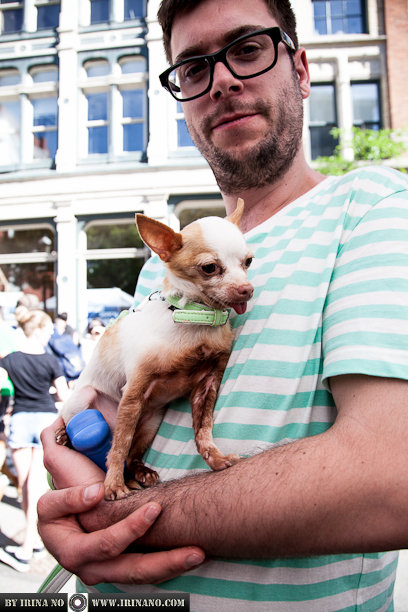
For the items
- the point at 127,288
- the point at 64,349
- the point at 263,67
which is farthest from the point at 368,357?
the point at 127,288

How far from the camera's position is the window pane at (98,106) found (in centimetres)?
1130

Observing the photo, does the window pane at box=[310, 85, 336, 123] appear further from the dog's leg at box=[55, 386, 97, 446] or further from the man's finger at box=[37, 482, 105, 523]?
the man's finger at box=[37, 482, 105, 523]

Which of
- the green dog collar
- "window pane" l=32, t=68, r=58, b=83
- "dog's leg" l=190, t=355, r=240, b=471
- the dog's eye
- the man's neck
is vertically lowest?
"dog's leg" l=190, t=355, r=240, b=471

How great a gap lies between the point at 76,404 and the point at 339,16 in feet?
43.2

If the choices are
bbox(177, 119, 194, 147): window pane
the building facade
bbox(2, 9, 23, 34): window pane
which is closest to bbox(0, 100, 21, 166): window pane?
the building facade

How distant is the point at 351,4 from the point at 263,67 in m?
12.5

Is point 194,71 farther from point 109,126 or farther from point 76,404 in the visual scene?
point 109,126

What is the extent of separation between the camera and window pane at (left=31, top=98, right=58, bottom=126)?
451 inches

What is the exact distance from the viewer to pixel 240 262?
1.29 metres

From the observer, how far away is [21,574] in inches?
159

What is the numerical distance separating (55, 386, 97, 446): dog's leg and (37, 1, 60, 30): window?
13.2 meters

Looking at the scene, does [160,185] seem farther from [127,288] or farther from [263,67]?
[263,67]

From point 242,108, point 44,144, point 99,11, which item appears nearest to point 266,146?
point 242,108

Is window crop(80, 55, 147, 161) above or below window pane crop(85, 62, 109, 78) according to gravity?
below
